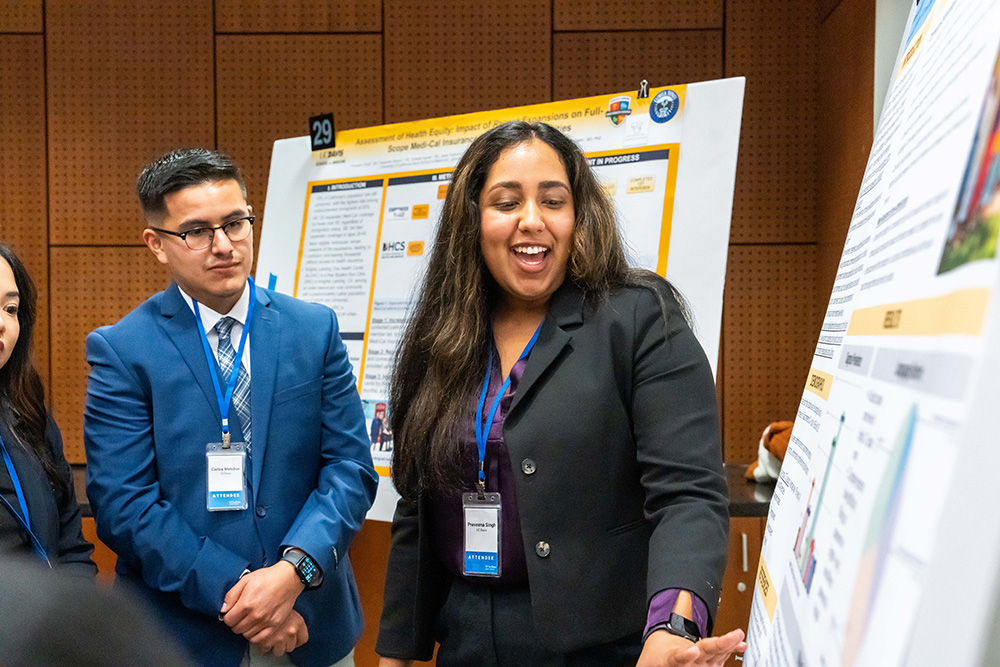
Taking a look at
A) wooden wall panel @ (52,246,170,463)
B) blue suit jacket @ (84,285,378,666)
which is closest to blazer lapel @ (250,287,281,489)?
blue suit jacket @ (84,285,378,666)

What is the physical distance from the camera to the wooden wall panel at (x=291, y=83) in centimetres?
404

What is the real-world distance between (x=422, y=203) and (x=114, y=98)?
2.11 m

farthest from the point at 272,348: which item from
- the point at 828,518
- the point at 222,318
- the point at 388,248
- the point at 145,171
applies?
the point at 828,518

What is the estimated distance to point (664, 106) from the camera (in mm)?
2459

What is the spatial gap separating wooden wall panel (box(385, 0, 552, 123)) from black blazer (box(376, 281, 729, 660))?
2.72m

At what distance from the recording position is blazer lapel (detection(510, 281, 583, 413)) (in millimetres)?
1469

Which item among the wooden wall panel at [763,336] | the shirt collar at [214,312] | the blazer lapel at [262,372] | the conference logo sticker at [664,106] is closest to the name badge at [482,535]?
the blazer lapel at [262,372]

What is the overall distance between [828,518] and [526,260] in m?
0.94

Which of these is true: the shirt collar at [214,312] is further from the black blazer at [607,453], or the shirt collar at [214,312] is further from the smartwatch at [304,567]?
the black blazer at [607,453]

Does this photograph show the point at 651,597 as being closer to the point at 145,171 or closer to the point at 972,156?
the point at 972,156

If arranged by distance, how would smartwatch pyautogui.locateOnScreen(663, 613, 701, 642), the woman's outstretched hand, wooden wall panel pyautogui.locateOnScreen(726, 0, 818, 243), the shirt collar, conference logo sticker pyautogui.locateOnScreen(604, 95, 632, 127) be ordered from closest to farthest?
the woman's outstretched hand
smartwatch pyautogui.locateOnScreen(663, 613, 701, 642)
the shirt collar
conference logo sticker pyautogui.locateOnScreen(604, 95, 632, 127)
wooden wall panel pyautogui.locateOnScreen(726, 0, 818, 243)

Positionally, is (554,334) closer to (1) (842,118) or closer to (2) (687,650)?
(2) (687,650)

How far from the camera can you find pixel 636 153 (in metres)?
2.49

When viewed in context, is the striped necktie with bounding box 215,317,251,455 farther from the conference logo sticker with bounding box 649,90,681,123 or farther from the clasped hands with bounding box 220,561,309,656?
the conference logo sticker with bounding box 649,90,681,123
